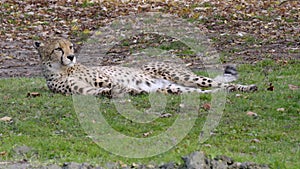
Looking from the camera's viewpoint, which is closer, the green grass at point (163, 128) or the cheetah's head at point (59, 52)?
the green grass at point (163, 128)

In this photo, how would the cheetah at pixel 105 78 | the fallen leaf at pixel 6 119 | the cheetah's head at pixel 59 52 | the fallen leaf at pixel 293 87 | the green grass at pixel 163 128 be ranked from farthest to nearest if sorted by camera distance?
the cheetah's head at pixel 59 52, the cheetah at pixel 105 78, the fallen leaf at pixel 293 87, the fallen leaf at pixel 6 119, the green grass at pixel 163 128

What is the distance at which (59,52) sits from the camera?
1159 centimetres

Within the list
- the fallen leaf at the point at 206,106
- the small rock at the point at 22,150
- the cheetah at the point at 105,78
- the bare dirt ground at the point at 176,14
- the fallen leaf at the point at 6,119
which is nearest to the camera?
the small rock at the point at 22,150

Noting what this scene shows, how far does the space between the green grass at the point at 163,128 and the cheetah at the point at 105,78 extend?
326 millimetres

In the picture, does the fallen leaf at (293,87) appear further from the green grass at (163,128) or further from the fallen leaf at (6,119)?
the fallen leaf at (6,119)

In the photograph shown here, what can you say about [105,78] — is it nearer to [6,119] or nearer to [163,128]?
[6,119]

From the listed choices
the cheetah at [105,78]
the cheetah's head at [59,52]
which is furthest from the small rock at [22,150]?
the cheetah's head at [59,52]

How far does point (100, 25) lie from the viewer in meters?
19.9

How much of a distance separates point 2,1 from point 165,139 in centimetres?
1527

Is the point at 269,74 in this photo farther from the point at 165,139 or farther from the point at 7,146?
the point at 7,146

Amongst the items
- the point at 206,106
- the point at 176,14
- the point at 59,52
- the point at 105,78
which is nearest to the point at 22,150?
the point at 206,106

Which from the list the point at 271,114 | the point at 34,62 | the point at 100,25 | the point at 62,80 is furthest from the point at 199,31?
the point at 271,114

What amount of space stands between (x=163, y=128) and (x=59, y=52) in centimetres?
342

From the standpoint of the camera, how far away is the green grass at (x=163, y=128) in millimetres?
7688
